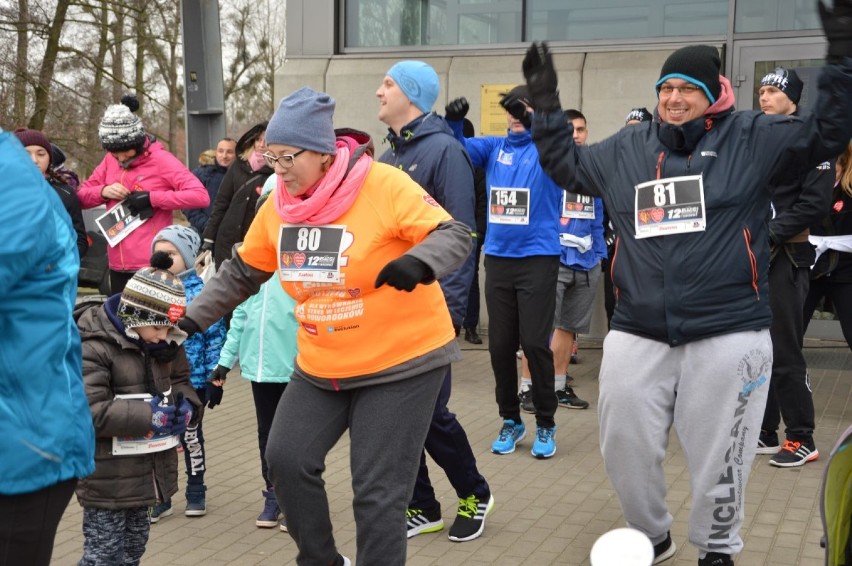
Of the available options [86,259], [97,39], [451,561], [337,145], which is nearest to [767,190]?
[337,145]

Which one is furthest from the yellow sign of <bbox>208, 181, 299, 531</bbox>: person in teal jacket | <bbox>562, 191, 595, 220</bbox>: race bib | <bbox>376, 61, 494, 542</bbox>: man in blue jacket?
<bbox>208, 181, 299, 531</bbox>: person in teal jacket

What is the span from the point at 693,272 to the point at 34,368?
2433mm

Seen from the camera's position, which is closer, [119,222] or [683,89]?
[683,89]

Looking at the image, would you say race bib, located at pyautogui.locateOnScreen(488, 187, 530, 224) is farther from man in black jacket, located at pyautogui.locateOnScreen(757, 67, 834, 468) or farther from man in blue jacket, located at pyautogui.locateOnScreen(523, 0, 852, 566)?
man in blue jacket, located at pyautogui.locateOnScreen(523, 0, 852, 566)

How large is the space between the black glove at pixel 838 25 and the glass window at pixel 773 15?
22.7ft

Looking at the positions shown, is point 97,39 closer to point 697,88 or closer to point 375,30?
point 375,30

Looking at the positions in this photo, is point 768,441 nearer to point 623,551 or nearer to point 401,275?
point 401,275

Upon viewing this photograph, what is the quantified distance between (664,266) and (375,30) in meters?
8.26

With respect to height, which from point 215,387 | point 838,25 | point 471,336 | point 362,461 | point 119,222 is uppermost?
point 838,25

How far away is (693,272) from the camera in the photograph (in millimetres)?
4230

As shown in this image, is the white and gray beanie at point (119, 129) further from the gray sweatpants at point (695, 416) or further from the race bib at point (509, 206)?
the gray sweatpants at point (695, 416)

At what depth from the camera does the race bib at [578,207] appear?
838cm

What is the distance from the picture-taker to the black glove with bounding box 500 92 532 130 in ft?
19.4

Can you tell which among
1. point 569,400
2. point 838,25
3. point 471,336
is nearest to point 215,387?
point 838,25
